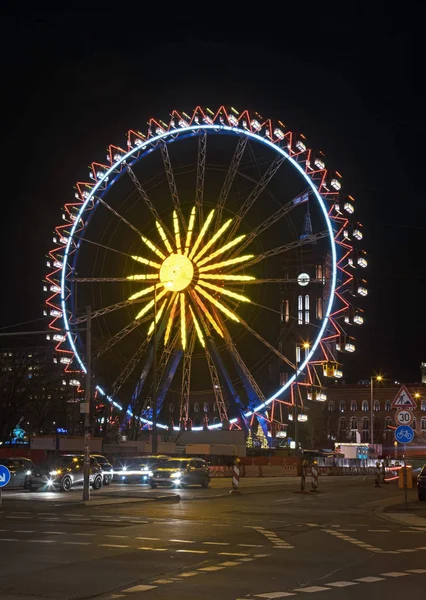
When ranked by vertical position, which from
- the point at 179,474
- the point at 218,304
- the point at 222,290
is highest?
the point at 222,290

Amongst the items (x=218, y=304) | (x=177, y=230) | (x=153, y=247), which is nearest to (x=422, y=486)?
(x=218, y=304)

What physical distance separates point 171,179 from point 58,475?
27095mm

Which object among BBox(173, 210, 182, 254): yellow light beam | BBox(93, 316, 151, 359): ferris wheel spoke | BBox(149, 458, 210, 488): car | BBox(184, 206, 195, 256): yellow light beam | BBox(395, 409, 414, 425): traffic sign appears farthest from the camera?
BBox(93, 316, 151, 359): ferris wheel spoke

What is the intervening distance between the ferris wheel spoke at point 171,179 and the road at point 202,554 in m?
33.8

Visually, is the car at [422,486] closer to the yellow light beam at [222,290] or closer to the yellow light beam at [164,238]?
A: the yellow light beam at [222,290]

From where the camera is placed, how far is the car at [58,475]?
39.6m

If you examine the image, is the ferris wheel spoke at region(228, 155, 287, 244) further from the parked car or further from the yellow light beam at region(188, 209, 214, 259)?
the parked car

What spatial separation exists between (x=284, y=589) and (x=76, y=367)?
4923cm

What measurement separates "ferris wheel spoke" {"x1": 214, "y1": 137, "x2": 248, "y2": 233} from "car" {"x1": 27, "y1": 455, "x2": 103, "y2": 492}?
22.1 metres

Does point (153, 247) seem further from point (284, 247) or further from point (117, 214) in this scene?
point (284, 247)

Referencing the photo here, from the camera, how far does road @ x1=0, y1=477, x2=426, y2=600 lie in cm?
1316

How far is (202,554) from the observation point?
55.6 feet

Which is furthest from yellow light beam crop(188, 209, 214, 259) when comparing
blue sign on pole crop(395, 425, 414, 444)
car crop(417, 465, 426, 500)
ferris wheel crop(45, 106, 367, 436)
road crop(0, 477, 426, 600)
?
road crop(0, 477, 426, 600)

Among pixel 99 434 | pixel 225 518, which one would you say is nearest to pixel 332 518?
pixel 225 518
